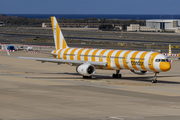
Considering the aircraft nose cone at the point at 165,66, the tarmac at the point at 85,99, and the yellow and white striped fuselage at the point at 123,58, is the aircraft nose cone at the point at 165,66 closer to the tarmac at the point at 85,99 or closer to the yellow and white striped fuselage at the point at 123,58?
the yellow and white striped fuselage at the point at 123,58

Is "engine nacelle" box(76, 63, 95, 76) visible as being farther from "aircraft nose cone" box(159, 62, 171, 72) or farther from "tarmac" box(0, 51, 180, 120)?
"aircraft nose cone" box(159, 62, 171, 72)

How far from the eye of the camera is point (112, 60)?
159ft

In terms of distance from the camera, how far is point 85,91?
37969 mm

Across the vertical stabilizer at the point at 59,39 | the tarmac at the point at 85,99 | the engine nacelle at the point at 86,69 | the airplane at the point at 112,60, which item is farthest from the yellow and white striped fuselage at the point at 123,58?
the tarmac at the point at 85,99

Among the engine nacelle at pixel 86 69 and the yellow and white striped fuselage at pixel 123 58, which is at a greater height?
the yellow and white striped fuselage at pixel 123 58

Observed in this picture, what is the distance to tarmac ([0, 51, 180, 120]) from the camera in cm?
2498

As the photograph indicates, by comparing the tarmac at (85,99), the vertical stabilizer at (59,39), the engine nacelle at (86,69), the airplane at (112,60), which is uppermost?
A: the vertical stabilizer at (59,39)

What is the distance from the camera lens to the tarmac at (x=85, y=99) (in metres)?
25.0

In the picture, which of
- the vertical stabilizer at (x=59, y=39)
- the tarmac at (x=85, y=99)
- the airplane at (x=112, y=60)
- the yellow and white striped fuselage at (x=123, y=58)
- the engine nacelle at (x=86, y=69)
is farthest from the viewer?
the vertical stabilizer at (x=59, y=39)

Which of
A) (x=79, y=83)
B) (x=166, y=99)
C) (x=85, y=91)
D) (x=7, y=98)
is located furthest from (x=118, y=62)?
(x=7, y=98)

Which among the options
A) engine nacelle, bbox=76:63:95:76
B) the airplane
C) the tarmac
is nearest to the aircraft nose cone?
the airplane

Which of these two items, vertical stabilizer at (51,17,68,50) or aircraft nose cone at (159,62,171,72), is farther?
vertical stabilizer at (51,17,68,50)

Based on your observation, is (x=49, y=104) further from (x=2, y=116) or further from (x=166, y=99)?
(x=166, y=99)

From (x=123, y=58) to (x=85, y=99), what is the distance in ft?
53.1
